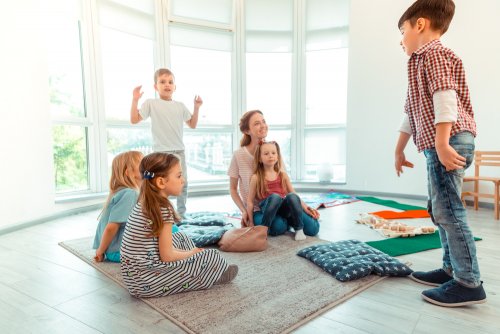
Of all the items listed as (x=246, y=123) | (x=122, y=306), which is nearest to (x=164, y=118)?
(x=246, y=123)

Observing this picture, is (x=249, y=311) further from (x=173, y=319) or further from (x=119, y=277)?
(x=119, y=277)

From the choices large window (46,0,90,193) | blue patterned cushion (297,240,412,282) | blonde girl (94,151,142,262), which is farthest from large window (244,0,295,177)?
blonde girl (94,151,142,262)

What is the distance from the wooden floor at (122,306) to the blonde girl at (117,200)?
14cm

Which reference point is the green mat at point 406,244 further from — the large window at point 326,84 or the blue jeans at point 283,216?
the large window at point 326,84

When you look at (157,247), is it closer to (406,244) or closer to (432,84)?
(432,84)

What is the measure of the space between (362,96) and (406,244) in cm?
251

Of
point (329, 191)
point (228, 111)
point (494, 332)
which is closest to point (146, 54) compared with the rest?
point (228, 111)

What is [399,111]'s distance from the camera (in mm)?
4043

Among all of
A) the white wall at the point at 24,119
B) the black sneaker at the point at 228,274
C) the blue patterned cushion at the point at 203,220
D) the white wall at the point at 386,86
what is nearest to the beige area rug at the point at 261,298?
the black sneaker at the point at 228,274

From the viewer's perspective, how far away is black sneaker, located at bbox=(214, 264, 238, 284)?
1.61 m

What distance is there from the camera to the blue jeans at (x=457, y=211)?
52.9 inches

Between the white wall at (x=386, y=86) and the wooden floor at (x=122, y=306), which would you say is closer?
the wooden floor at (x=122, y=306)

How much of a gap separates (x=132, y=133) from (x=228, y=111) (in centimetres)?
139

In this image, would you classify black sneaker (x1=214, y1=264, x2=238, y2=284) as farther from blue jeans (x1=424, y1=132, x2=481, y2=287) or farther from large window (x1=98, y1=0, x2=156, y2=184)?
large window (x1=98, y1=0, x2=156, y2=184)
